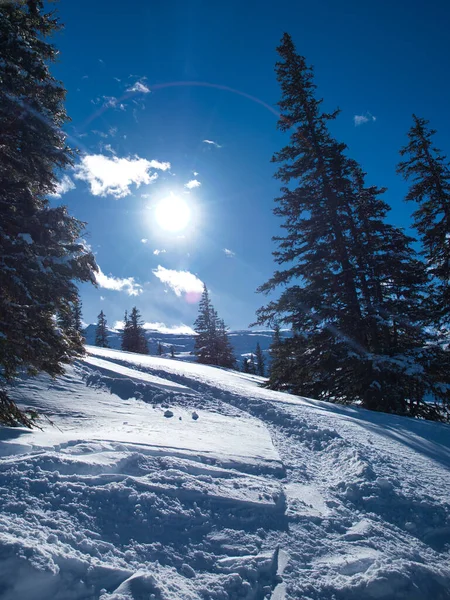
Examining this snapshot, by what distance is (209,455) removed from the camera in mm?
4375

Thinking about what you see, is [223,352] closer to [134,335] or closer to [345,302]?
[134,335]

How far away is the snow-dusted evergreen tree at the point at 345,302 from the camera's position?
10.6 metres

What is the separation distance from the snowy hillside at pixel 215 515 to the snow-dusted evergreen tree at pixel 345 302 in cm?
492

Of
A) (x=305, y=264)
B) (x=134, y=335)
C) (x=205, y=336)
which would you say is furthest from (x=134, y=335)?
(x=305, y=264)

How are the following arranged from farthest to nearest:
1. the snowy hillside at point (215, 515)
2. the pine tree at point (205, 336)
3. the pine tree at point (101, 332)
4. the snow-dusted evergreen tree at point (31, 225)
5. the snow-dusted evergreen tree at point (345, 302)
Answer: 1. the pine tree at point (101, 332)
2. the pine tree at point (205, 336)
3. the snow-dusted evergreen tree at point (345, 302)
4. the snow-dusted evergreen tree at point (31, 225)
5. the snowy hillside at point (215, 515)

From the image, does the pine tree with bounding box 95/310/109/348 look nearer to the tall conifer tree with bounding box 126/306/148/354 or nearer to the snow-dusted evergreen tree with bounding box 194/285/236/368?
the tall conifer tree with bounding box 126/306/148/354

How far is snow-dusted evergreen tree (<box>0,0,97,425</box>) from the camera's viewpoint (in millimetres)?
5871

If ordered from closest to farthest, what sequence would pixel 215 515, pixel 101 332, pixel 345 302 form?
1. pixel 215 515
2. pixel 345 302
3. pixel 101 332

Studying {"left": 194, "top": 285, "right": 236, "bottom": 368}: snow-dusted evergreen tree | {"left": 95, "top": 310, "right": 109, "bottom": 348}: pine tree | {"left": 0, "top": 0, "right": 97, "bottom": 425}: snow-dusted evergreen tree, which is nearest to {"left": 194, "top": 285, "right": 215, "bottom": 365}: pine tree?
{"left": 194, "top": 285, "right": 236, "bottom": 368}: snow-dusted evergreen tree

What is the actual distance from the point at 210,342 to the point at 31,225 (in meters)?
29.7

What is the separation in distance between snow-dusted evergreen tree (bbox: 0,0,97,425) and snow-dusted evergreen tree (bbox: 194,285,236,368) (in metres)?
28.2

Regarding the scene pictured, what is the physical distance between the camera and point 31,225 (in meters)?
6.38

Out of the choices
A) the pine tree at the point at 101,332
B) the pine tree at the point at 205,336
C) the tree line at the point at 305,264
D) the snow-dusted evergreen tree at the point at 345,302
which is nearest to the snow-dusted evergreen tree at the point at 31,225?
the tree line at the point at 305,264

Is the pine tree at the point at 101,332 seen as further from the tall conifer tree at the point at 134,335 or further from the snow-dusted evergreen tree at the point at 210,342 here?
the snow-dusted evergreen tree at the point at 210,342
